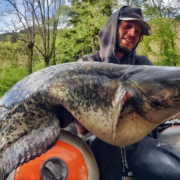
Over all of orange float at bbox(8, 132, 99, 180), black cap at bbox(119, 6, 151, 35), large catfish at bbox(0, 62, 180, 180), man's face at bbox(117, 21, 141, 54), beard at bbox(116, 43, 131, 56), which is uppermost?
black cap at bbox(119, 6, 151, 35)

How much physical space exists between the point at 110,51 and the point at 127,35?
24 centimetres

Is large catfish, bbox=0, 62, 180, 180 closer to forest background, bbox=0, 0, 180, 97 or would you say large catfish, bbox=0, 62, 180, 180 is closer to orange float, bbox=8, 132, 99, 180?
orange float, bbox=8, 132, 99, 180

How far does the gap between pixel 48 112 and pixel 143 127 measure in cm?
52

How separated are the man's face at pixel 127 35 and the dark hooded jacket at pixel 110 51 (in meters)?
0.05

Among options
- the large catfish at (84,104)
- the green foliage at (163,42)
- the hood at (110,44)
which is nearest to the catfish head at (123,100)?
the large catfish at (84,104)

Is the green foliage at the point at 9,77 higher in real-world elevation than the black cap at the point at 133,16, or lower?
lower

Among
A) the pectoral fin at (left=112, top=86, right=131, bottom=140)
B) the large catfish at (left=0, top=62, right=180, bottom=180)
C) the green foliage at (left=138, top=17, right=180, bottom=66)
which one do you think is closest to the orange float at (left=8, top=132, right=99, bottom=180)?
the large catfish at (left=0, top=62, right=180, bottom=180)

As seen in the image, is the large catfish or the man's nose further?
the man's nose

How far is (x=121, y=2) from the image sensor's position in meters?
14.5

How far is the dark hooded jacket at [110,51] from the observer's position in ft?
6.52

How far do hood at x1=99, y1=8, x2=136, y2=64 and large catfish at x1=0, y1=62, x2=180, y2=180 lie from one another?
856mm

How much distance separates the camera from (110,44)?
81.9 inches

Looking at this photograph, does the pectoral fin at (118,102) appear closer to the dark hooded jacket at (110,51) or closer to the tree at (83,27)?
the dark hooded jacket at (110,51)

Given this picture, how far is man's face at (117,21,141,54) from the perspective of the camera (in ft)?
6.73
